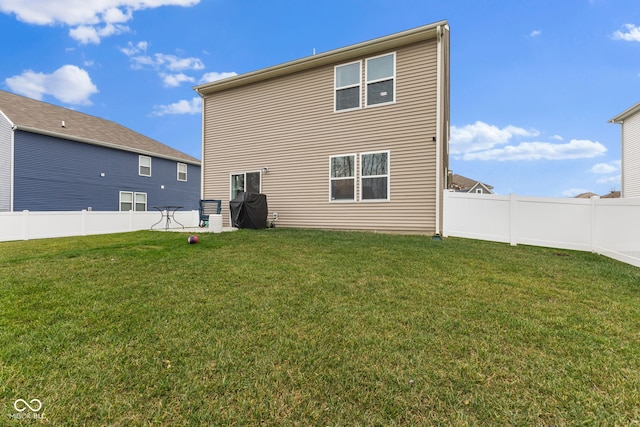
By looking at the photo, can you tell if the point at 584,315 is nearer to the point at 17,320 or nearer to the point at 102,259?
the point at 17,320

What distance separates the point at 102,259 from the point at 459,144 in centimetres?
1783

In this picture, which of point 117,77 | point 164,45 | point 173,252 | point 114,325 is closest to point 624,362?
point 114,325

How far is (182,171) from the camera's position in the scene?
1897 cm

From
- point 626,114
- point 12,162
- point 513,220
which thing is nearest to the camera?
point 513,220

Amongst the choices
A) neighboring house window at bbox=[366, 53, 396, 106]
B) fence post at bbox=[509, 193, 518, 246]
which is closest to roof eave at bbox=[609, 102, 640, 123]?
fence post at bbox=[509, 193, 518, 246]

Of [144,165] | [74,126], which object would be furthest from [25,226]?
[144,165]

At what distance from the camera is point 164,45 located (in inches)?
580

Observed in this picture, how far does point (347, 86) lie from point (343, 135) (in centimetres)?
150

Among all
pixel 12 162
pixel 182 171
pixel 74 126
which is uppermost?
pixel 74 126

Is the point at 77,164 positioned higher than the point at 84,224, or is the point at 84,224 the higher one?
the point at 77,164

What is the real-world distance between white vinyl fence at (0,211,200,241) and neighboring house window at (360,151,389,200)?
9682 millimetres

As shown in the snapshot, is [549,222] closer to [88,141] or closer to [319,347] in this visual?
[319,347]

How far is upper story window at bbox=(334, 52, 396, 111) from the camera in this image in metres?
8.34

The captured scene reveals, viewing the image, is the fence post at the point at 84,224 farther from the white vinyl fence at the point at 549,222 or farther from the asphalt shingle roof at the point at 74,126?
the white vinyl fence at the point at 549,222
